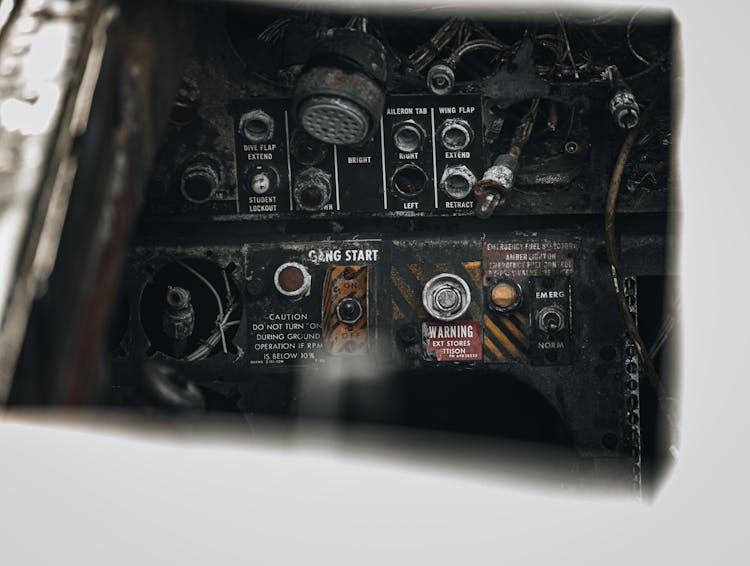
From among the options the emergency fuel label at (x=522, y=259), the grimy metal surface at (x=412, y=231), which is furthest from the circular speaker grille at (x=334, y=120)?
the emergency fuel label at (x=522, y=259)

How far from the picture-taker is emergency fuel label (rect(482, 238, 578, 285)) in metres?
2.76

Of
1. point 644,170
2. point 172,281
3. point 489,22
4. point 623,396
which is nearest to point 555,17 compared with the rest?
point 489,22

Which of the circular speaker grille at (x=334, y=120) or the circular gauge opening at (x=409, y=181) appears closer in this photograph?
the circular speaker grille at (x=334, y=120)

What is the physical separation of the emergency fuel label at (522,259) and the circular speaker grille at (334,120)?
2.00ft

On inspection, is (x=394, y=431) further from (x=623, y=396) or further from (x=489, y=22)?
(x=489, y=22)

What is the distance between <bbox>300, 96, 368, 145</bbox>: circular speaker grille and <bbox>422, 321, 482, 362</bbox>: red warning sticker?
70 centimetres

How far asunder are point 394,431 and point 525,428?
1.58ft

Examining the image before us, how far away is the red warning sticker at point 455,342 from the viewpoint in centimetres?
275

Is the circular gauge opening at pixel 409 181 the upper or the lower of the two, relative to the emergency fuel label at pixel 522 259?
upper

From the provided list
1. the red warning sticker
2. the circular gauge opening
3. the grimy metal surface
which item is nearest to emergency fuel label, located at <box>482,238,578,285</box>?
the grimy metal surface

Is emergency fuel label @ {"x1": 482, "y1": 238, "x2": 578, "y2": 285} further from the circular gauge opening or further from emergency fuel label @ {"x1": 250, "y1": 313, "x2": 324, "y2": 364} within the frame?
emergency fuel label @ {"x1": 250, "y1": 313, "x2": 324, "y2": 364}

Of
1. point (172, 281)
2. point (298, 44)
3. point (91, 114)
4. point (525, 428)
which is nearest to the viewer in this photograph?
point (91, 114)

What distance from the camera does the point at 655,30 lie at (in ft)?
8.73

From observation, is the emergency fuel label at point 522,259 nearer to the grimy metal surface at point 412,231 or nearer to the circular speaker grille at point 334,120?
the grimy metal surface at point 412,231
